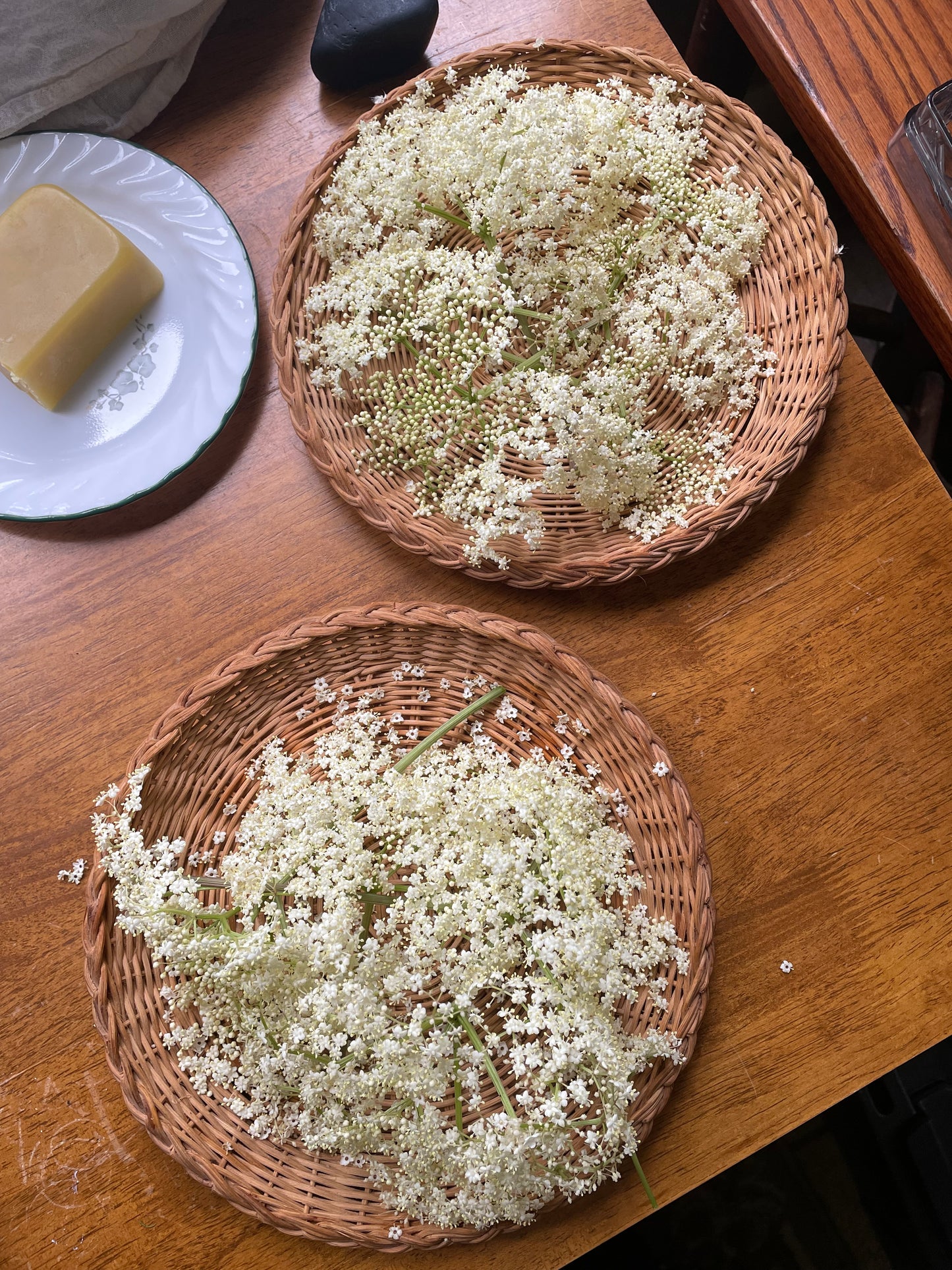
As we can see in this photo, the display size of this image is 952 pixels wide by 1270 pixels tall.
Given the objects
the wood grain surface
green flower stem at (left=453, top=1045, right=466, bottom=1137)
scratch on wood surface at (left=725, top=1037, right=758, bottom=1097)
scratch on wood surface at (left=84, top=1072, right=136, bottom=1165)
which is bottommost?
scratch on wood surface at (left=725, top=1037, right=758, bottom=1097)

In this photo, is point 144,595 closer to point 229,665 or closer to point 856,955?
point 229,665

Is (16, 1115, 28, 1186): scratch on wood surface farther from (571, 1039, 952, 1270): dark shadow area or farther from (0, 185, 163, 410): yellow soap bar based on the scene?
(571, 1039, 952, 1270): dark shadow area

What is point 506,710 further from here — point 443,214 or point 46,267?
point 46,267

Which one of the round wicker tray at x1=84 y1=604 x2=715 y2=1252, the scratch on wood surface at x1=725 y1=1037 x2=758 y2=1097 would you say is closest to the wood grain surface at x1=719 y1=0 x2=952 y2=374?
the round wicker tray at x1=84 y1=604 x2=715 y2=1252

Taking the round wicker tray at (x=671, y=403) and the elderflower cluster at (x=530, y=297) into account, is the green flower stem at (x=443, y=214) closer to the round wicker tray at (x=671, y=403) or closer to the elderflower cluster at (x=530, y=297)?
the elderflower cluster at (x=530, y=297)

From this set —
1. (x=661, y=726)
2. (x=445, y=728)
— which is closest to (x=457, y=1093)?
(x=445, y=728)

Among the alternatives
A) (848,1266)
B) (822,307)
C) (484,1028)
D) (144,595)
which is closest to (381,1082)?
(484,1028)

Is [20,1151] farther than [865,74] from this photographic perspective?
No
